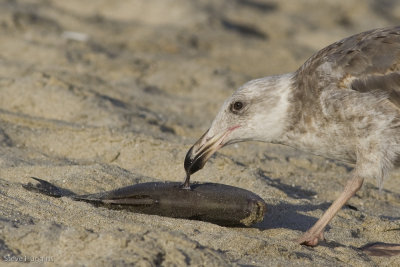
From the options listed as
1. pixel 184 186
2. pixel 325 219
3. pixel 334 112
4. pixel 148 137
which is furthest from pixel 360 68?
pixel 148 137

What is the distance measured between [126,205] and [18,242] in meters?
1.05

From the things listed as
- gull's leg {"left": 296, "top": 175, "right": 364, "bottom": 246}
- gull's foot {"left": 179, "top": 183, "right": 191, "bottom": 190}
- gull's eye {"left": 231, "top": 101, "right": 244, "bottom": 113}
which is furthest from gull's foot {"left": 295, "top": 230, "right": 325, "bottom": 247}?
gull's eye {"left": 231, "top": 101, "right": 244, "bottom": 113}

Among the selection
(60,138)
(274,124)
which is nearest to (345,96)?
(274,124)

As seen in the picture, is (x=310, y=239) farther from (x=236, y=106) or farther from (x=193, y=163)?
(x=236, y=106)

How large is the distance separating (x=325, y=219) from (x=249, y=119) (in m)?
0.99

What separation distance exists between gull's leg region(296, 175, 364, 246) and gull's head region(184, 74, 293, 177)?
65cm

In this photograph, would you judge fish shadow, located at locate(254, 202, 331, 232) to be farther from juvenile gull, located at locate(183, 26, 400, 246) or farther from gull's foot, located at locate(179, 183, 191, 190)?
gull's foot, located at locate(179, 183, 191, 190)

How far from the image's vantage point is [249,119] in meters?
5.46

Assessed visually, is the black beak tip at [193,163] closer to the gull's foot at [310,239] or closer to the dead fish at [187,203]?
the dead fish at [187,203]

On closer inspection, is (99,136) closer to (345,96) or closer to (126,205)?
(126,205)

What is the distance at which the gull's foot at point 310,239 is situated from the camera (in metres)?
4.77

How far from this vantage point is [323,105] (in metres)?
5.04

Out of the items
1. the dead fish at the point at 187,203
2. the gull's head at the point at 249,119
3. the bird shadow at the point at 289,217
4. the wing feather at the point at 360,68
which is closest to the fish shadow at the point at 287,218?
the bird shadow at the point at 289,217

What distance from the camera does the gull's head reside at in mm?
5352
